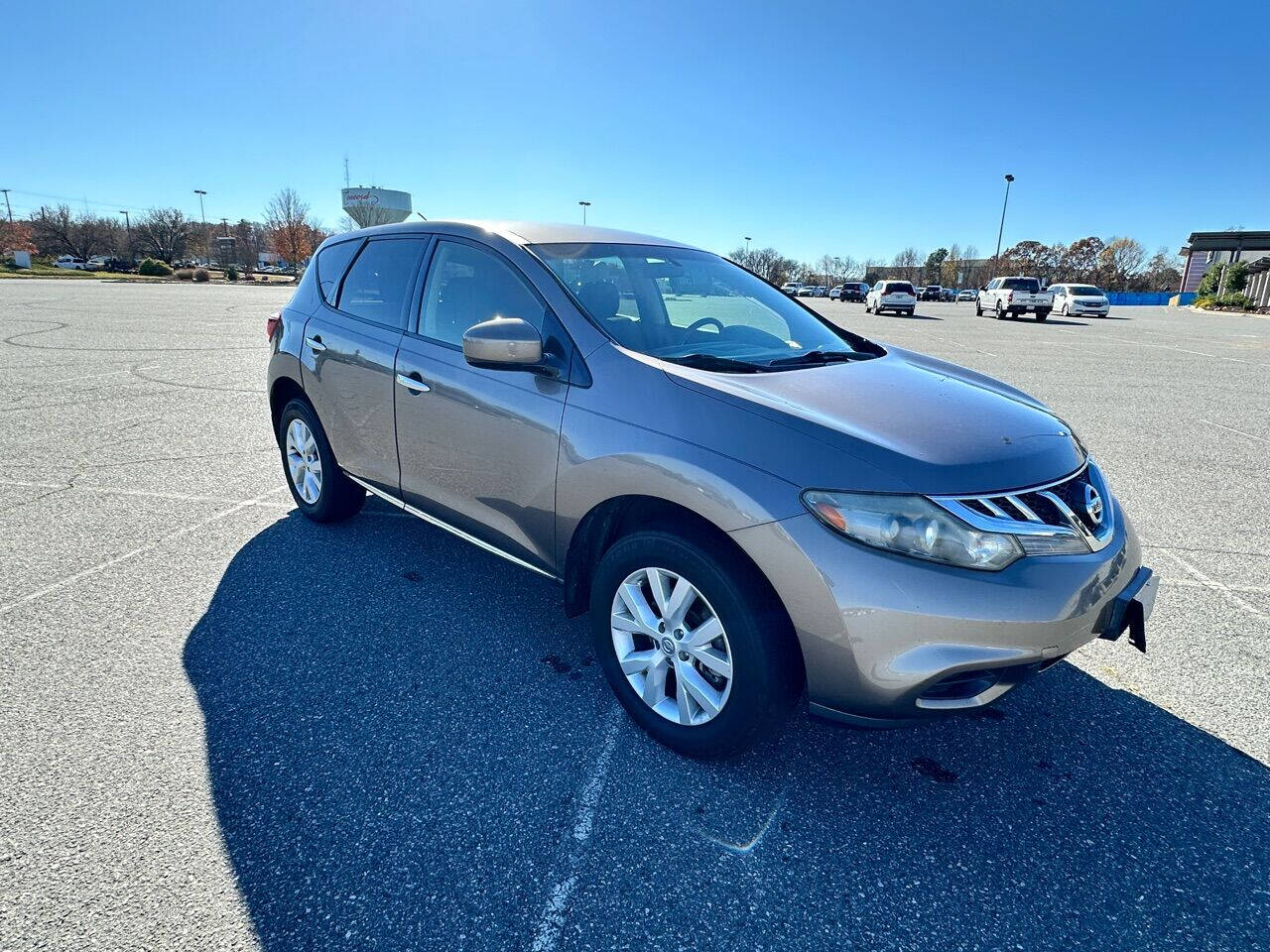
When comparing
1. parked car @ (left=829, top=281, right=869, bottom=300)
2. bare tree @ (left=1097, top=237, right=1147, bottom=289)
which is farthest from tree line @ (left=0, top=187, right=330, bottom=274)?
bare tree @ (left=1097, top=237, right=1147, bottom=289)

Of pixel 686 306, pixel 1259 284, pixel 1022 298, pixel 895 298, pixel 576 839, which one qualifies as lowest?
pixel 576 839

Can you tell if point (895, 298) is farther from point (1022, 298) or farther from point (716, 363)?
point (716, 363)

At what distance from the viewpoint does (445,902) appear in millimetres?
1910

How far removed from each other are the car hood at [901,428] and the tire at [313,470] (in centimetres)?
262

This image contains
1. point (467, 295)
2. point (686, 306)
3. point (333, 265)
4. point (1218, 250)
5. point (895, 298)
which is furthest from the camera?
point (1218, 250)

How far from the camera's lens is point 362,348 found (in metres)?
3.71

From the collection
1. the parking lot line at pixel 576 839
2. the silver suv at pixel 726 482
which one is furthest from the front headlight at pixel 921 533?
the parking lot line at pixel 576 839

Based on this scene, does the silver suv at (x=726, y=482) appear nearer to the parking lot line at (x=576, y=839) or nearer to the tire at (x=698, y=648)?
the tire at (x=698, y=648)

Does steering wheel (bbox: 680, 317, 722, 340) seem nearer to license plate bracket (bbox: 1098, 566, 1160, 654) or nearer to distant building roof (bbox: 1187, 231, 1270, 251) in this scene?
license plate bracket (bbox: 1098, 566, 1160, 654)

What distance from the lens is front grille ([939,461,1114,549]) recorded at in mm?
2033

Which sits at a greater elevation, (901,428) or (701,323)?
(701,323)

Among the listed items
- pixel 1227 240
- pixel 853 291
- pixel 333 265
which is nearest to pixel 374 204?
pixel 853 291

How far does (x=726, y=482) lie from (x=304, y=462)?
3.34 metres

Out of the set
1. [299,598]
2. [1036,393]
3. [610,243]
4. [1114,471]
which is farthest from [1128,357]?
[299,598]
